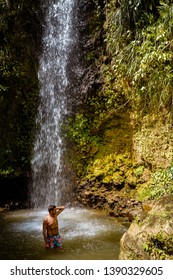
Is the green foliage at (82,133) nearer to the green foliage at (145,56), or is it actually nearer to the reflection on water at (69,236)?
the green foliage at (145,56)

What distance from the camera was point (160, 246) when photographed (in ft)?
11.6

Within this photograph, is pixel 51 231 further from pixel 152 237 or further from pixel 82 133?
pixel 82 133

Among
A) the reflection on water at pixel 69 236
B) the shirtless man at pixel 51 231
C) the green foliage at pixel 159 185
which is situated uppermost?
the green foliage at pixel 159 185

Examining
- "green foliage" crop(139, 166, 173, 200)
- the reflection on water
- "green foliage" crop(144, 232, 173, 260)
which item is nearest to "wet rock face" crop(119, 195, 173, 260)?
"green foliage" crop(144, 232, 173, 260)

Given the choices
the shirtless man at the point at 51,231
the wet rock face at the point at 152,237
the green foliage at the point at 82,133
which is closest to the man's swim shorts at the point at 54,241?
the shirtless man at the point at 51,231

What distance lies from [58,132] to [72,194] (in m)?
2.09

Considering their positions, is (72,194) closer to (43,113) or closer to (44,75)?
(43,113)

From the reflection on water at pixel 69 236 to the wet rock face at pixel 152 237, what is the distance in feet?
2.54

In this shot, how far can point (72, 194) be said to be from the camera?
341 inches

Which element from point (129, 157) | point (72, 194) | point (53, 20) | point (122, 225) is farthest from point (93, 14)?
point (122, 225)

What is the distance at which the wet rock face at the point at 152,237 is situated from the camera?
3.51m
